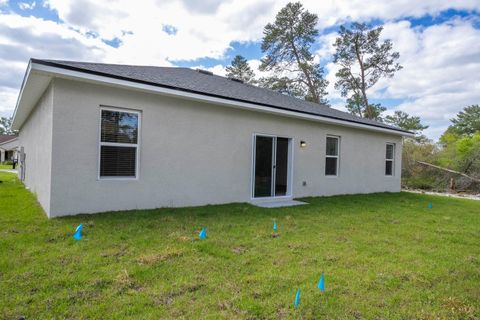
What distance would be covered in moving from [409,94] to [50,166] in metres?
22.9

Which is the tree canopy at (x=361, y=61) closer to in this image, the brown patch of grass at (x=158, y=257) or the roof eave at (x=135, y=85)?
the roof eave at (x=135, y=85)

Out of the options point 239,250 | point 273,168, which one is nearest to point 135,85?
point 239,250

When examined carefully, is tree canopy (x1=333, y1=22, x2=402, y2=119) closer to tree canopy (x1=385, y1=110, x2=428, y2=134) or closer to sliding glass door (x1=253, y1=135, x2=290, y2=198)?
tree canopy (x1=385, y1=110, x2=428, y2=134)

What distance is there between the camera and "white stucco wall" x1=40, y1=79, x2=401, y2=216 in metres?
5.07

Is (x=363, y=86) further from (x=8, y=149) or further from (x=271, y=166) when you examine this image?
(x=8, y=149)

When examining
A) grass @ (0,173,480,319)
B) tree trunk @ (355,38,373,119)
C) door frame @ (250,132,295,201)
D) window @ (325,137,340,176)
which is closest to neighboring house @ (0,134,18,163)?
grass @ (0,173,480,319)

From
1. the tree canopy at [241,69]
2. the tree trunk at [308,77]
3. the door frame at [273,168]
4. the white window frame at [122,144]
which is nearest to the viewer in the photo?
the white window frame at [122,144]

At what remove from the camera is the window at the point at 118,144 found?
5449 millimetres

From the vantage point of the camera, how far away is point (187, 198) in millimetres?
6453

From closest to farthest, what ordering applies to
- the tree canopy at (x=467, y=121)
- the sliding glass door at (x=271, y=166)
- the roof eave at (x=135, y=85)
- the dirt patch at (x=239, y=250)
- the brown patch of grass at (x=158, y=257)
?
1. the brown patch of grass at (x=158, y=257)
2. the dirt patch at (x=239, y=250)
3. the roof eave at (x=135, y=85)
4. the sliding glass door at (x=271, y=166)
5. the tree canopy at (x=467, y=121)

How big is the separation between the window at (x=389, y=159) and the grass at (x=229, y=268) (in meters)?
6.41

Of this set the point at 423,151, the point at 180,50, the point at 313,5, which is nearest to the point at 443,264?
the point at 180,50

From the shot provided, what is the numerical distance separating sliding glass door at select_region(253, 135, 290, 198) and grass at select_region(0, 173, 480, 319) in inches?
91.6

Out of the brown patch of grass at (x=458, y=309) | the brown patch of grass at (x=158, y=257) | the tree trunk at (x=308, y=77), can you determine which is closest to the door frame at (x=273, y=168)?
the brown patch of grass at (x=158, y=257)
